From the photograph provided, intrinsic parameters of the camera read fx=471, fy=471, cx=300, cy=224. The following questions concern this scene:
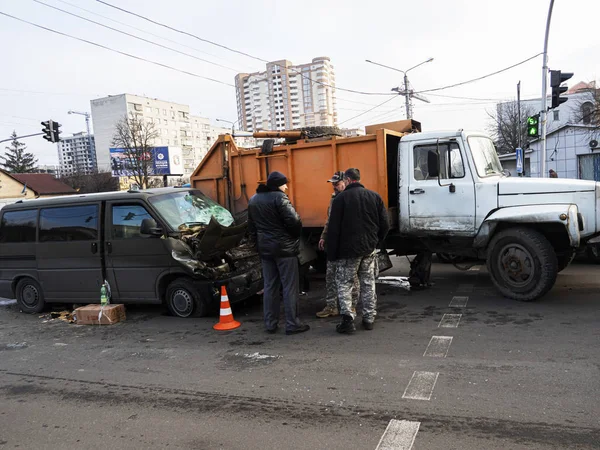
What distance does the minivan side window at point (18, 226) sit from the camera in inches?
309

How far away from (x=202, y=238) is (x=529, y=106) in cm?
6620

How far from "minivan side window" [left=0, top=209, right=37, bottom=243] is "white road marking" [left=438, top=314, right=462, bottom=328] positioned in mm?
6564

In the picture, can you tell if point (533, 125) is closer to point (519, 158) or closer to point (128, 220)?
point (519, 158)

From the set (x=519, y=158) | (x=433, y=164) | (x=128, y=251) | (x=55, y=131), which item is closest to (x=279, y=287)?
(x=128, y=251)

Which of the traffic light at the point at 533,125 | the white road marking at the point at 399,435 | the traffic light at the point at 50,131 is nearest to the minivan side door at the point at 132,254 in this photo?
the white road marking at the point at 399,435

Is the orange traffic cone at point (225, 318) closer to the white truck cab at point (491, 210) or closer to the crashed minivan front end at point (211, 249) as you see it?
the crashed minivan front end at point (211, 249)

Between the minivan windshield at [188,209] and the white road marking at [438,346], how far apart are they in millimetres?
3930

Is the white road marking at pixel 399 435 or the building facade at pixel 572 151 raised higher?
the building facade at pixel 572 151

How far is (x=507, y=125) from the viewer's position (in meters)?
49.8

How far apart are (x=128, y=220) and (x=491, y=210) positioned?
531cm

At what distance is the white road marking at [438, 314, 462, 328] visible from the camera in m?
→ 5.68

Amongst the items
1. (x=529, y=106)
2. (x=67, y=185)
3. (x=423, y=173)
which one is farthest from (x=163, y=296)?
(x=529, y=106)

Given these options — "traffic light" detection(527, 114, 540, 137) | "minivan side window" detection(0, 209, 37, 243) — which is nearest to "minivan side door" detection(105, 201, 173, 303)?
"minivan side window" detection(0, 209, 37, 243)

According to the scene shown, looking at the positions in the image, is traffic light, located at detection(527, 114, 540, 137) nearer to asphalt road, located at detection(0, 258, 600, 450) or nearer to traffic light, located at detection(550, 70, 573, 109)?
traffic light, located at detection(550, 70, 573, 109)
